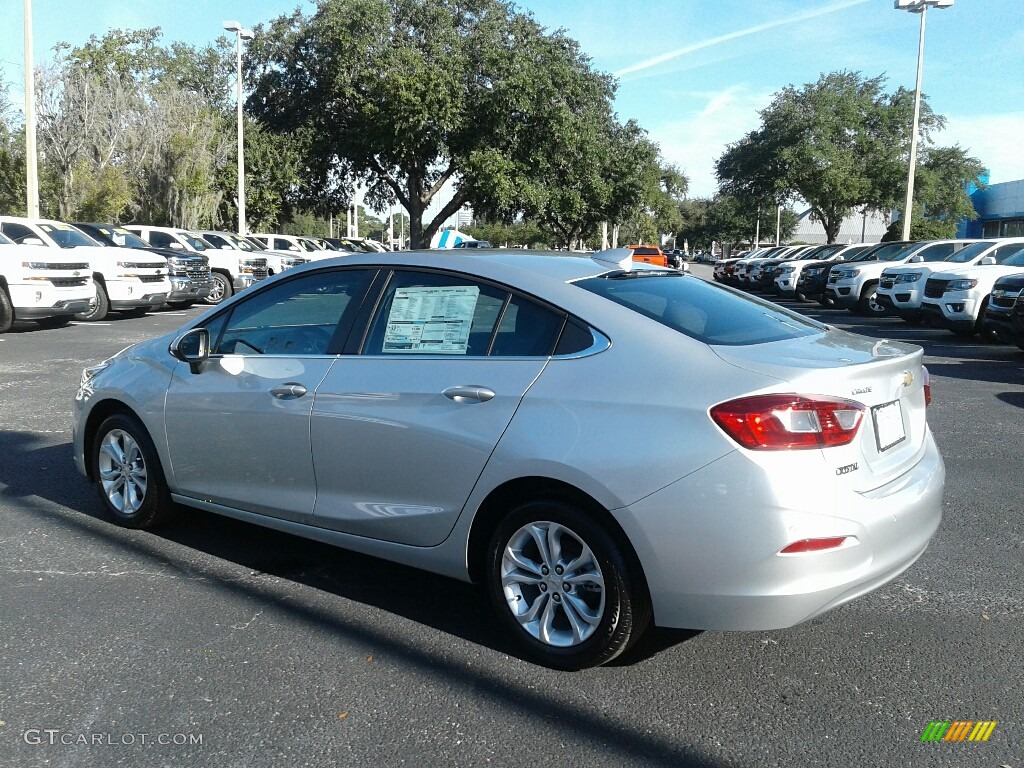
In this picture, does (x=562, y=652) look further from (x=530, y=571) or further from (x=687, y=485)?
(x=687, y=485)

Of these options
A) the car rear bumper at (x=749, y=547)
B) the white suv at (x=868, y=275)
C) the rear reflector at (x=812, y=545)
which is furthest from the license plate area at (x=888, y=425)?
the white suv at (x=868, y=275)

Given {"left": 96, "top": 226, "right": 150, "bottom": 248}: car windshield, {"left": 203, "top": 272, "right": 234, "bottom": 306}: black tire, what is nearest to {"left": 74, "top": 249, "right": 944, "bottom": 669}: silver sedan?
{"left": 96, "top": 226, "right": 150, "bottom": 248}: car windshield

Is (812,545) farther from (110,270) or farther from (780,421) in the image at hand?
(110,270)

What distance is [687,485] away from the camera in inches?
127

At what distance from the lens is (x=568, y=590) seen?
3.58 m

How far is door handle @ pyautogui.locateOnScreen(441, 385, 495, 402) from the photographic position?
370 cm

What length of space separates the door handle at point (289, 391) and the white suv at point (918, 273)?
49.0 ft

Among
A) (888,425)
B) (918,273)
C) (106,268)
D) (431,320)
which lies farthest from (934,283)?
(106,268)

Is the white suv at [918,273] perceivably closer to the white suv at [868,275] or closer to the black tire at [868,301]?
the white suv at [868,275]

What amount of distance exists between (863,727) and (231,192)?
1504 inches

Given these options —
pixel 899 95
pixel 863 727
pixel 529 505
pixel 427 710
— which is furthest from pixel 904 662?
pixel 899 95

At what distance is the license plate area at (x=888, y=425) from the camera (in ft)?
11.3

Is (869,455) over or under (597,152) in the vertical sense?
under

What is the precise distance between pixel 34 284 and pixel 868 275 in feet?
55.1
